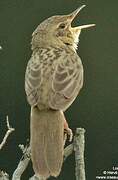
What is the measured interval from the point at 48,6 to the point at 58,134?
24.3 inches

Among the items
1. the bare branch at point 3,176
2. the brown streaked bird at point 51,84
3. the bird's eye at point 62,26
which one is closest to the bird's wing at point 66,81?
the brown streaked bird at point 51,84

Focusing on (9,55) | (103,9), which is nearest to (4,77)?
(9,55)

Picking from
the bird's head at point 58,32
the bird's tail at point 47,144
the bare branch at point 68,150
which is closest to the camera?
the bird's tail at point 47,144

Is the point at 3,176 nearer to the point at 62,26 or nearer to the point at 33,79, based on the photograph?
the point at 33,79

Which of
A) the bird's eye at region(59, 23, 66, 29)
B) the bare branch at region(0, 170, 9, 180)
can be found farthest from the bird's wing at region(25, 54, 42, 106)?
the bare branch at region(0, 170, 9, 180)

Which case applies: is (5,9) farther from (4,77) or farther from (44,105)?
(44,105)

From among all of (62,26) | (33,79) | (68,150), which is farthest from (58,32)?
(68,150)

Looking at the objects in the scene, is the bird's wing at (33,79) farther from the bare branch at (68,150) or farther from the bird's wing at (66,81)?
the bare branch at (68,150)

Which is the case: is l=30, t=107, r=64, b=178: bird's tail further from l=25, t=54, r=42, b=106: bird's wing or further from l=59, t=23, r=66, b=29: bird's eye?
l=59, t=23, r=66, b=29: bird's eye

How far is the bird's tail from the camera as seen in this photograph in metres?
2.41

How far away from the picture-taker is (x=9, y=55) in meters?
2.73

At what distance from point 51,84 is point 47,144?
24 cm

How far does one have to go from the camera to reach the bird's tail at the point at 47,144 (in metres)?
2.41

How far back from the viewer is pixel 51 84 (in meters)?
2.48
